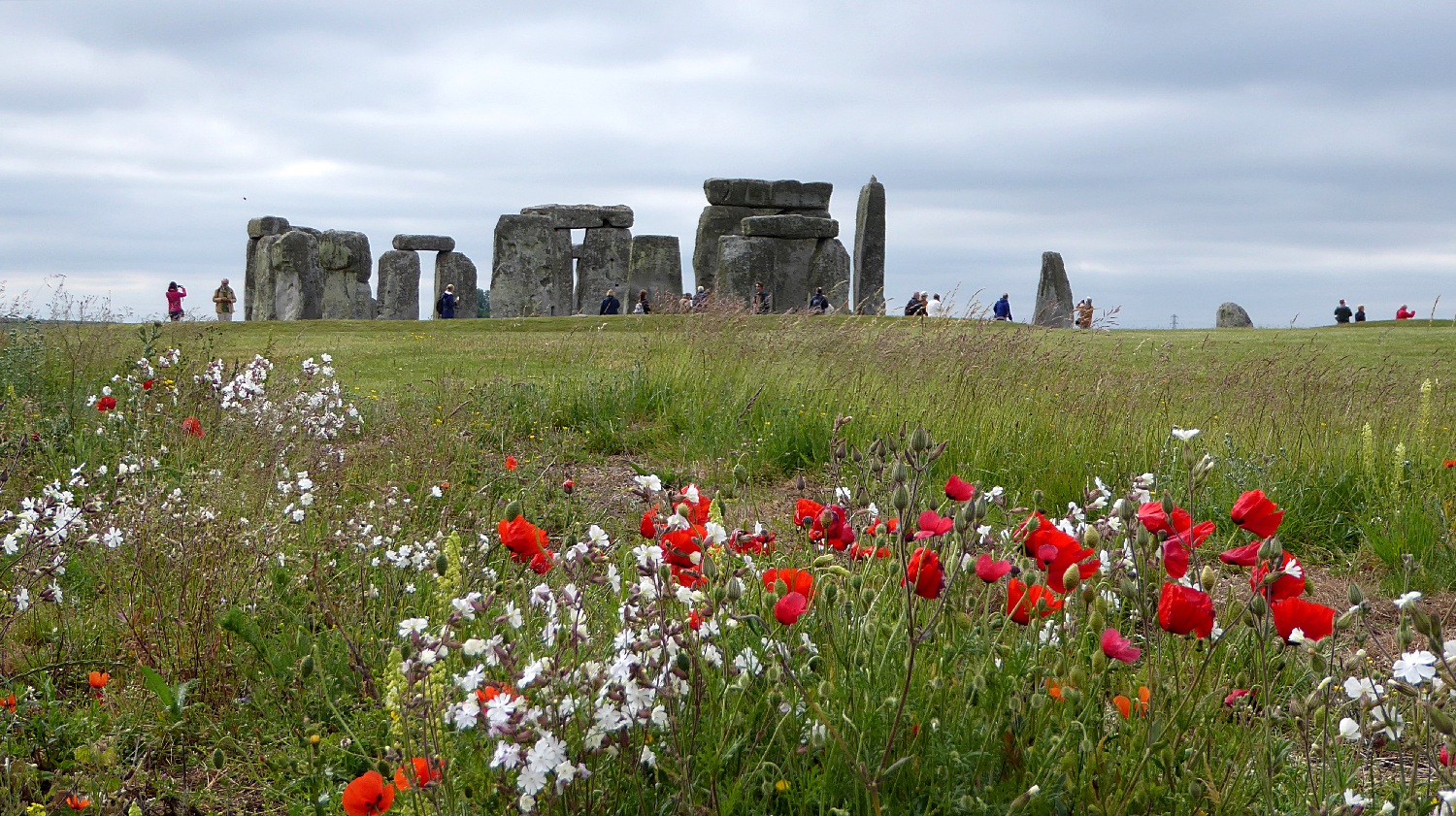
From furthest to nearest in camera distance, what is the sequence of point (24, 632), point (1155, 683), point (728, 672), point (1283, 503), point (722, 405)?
point (722, 405), point (1283, 503), point (24, 632), point (728, 672), point (1155, 683)

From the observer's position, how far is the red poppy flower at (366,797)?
1748 mm

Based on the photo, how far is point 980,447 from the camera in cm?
619

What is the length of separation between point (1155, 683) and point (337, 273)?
94.0 feet

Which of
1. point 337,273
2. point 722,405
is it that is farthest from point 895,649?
point 337,273

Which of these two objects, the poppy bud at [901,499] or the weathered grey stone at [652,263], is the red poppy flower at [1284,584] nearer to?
the poppy bud at [901,499]

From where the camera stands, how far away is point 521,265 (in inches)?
1098

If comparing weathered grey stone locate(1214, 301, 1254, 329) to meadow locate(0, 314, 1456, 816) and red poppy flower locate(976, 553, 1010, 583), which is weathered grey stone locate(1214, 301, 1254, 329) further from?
red poppy flower locate(976, 553, 1010, 583)

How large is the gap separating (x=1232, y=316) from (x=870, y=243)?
12753mm

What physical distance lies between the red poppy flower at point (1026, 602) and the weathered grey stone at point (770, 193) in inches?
1001

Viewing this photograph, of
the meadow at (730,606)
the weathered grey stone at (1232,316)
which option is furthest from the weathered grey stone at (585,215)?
the meadow at (730,606)

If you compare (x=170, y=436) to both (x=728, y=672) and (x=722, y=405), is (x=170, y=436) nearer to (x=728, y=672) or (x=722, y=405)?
(x=722, y=405)

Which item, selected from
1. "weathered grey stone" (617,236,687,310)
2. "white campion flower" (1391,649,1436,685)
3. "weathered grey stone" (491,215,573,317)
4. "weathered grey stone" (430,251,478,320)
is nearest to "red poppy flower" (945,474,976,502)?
"white campion flower" (1391,649,1436,685)

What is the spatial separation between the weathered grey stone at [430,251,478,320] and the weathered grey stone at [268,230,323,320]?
4.33m

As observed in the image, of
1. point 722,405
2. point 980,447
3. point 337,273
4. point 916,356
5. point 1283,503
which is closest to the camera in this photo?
point 1283,503
